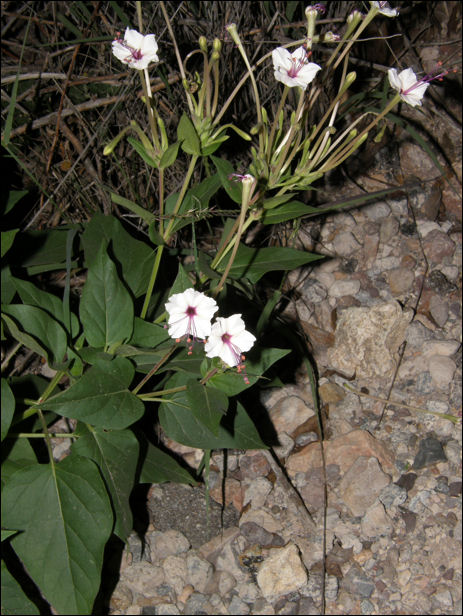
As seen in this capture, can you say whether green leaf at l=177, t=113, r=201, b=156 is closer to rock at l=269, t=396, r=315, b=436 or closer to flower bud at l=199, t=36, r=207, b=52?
flower bud at l=199, t=36, r=207, b=52

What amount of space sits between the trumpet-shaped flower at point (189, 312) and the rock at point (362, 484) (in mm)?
824

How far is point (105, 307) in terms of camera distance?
54.1 inches

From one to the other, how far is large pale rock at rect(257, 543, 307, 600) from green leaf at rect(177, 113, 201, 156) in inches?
40.3

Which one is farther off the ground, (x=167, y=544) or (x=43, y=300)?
(x=43, y=300)

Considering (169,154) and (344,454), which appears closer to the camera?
(169,154)

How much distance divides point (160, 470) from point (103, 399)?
0.32 meters

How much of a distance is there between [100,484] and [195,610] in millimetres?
461

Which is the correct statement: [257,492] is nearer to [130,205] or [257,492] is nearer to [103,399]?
[103,399]

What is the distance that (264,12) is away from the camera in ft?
5.74

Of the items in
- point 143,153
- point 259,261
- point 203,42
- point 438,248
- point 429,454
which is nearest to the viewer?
point 203,42

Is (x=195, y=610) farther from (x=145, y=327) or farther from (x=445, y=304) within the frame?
(x=445, y=304)

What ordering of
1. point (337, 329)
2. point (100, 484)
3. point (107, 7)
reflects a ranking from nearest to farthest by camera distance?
point (100, 484) → point (107, 7) → point (337, 329)

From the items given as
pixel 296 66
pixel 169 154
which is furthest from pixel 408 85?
pixel 169 154

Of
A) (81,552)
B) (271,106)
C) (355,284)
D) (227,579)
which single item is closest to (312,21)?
(271,106)
